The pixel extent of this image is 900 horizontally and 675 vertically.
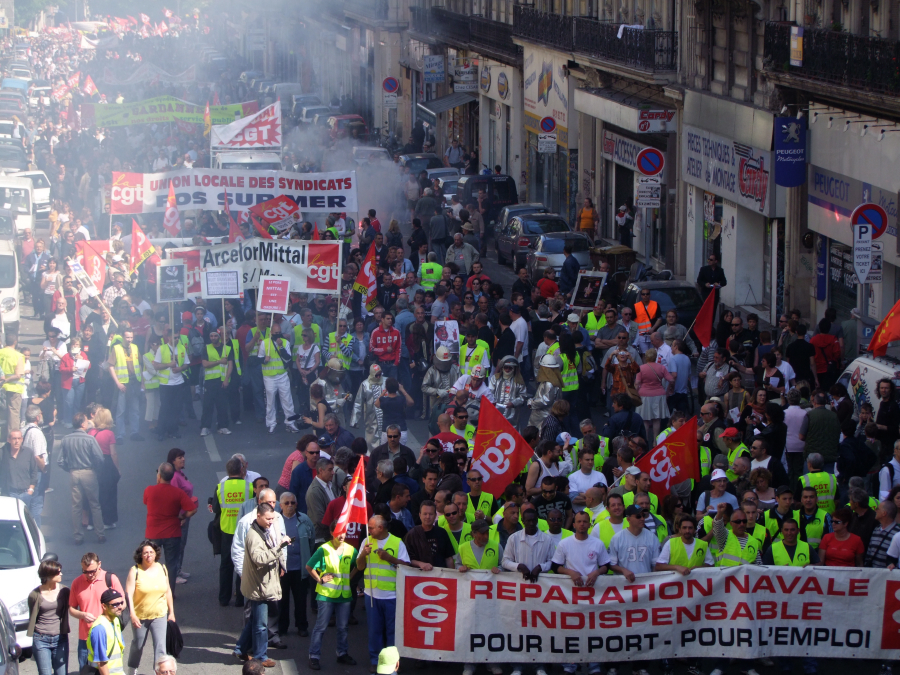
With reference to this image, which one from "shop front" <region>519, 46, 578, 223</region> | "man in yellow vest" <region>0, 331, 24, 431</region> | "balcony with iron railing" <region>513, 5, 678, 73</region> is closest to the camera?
"man in yellow vest" <region>0, 331, 24, 431</region>

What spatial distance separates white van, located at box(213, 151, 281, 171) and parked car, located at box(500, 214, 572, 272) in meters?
6.23

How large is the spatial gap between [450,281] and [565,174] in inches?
683

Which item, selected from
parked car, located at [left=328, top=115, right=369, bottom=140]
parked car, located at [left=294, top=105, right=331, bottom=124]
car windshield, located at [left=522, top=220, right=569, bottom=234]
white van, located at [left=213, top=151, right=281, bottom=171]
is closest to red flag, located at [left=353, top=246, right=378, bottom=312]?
car windshield, located at [left=522, top=220, right=569, bottom=234]

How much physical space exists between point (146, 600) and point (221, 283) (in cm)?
853

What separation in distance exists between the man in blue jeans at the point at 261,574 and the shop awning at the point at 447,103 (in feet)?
124

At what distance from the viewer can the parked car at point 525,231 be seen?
2750cm

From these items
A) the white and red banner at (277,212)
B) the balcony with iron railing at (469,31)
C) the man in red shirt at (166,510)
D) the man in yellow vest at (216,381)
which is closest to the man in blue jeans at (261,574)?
the man in red shirt at (166,510)

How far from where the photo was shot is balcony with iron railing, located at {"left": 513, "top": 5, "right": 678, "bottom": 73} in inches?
1064

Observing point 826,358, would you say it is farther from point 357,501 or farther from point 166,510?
point 166,510

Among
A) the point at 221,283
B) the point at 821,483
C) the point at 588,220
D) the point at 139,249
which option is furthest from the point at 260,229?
the point at 821,483

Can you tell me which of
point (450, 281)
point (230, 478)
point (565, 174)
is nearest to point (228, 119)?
point (565, 174)

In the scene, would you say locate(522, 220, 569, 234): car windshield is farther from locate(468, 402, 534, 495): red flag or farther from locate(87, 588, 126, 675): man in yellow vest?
locate(87, 588, 126, 675): man in yellow vest

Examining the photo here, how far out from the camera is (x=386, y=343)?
54.6ft

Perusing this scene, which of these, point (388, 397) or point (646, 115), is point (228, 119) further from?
point (388, 397)
